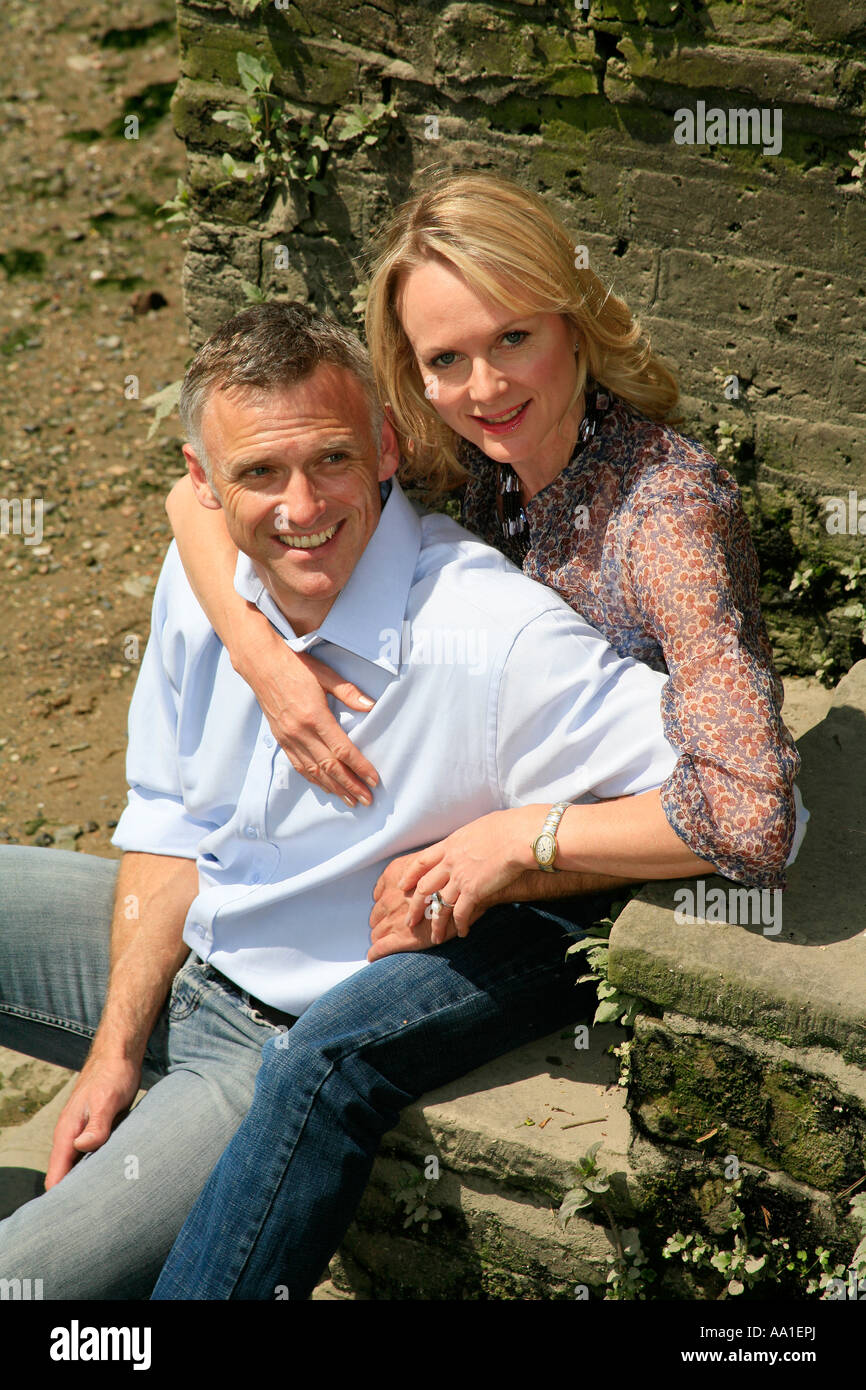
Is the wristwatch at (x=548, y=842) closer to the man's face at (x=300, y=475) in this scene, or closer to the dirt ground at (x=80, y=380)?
the man's face at (x=300, y=475)

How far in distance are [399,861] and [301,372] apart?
0.94 meters

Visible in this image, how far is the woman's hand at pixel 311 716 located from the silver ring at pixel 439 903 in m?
0.24

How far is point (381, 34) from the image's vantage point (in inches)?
135

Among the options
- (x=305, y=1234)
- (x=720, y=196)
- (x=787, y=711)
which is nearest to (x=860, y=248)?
(x=720, y=196)

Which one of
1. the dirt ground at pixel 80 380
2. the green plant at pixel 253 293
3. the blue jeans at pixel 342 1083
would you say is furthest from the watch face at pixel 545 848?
the green plant at pixel 253 293

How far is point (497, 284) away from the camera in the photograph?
248cm

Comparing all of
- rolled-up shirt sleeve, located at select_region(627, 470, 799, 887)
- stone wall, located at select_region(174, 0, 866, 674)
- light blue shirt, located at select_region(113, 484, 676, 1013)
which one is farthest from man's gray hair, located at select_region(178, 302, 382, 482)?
stone wall, located at select_region(174, 0, 866, 674)

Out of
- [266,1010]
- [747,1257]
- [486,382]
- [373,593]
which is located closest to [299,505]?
[373,593]

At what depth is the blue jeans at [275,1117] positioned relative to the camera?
2.29 metres

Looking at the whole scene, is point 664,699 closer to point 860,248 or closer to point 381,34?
point 860,248

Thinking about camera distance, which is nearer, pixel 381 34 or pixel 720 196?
pixel 720 196

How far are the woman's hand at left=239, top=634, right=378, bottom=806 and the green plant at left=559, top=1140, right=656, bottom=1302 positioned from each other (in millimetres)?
801

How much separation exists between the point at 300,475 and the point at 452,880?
2.65 ft

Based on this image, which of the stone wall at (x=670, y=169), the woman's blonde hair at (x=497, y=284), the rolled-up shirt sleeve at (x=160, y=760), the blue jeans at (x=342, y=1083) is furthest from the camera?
the stone wall at (x=670, y=169)
